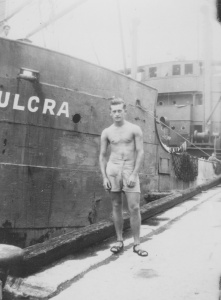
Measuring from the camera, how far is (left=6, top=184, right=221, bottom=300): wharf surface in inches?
96.7

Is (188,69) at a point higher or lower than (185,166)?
higher

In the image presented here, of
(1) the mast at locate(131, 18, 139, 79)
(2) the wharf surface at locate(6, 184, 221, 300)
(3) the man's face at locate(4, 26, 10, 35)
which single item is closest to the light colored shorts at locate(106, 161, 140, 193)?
(2) the wharf surface at locate(6, 184, 221, 300)

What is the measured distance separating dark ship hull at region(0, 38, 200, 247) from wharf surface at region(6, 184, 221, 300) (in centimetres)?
A: 218

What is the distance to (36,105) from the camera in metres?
5.87

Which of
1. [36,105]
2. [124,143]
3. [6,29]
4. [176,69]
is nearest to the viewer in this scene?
[124,143]

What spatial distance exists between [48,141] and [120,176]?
9.52 ft

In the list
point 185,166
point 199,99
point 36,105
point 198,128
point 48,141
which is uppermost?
point 199,99

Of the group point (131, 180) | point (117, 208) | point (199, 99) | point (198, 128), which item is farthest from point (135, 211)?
point (199, 99)

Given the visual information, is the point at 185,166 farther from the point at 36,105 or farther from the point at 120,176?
the point at 120,176

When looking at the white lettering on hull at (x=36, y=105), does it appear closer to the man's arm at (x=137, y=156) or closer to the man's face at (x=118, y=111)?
the man's face at (x=118, y=111)

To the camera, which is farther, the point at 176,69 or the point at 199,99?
the point at 176,69

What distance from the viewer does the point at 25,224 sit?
573 centimetres

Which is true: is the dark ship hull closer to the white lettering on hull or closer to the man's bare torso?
the white lettering on hull

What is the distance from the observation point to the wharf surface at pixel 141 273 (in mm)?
→ 2455
